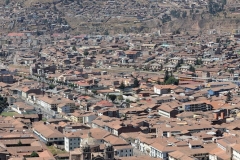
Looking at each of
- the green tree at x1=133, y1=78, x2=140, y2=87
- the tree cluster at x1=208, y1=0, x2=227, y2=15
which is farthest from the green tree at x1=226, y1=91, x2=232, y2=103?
the tree cluster at x1=208, y1=0, x2=227, y2=15

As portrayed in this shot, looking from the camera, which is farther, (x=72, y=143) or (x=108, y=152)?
(x=72, y=143)

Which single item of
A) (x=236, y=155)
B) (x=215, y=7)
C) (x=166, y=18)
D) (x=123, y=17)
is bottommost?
(x=236, y=155)

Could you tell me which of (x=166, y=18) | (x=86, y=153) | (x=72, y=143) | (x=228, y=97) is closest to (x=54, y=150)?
(x=72, y=143)

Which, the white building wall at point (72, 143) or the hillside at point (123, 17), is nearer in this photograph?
the white building wall at point (72, 143)

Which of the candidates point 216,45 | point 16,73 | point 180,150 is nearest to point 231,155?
point 180,150

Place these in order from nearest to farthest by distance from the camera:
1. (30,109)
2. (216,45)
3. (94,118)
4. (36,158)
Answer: (36,158) → (94,118) → (30,109) → (216,45)

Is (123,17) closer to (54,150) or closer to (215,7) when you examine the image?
(215,7)

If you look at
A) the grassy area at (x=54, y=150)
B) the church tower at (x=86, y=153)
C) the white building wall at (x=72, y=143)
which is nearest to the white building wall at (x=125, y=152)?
the white building wall at (x=72, y=143)

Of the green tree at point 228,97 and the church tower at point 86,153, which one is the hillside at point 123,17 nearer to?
the green tree at point 228,97

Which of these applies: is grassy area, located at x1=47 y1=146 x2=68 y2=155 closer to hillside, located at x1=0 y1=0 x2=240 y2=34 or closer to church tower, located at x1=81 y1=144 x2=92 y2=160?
church tower, located at x1=81 y1=144 x2=92 y2=160

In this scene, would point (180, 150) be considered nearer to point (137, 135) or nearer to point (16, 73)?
point (137, 135)

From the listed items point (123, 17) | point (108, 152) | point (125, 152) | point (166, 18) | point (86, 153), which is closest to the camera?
point (86, 153)
